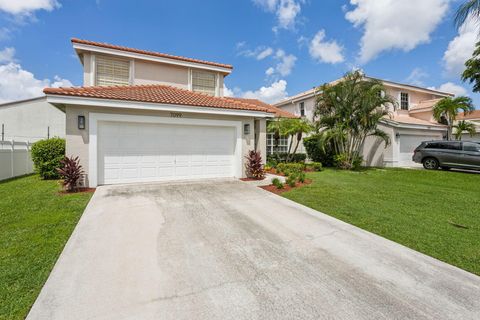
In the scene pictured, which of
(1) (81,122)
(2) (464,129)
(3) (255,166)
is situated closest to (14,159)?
(1) (81,122)

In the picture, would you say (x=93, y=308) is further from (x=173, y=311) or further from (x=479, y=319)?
(x=479, y=319)

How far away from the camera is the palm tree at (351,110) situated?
41.3 ft

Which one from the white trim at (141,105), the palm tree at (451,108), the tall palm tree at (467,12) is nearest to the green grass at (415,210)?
the white trim at (141,105)

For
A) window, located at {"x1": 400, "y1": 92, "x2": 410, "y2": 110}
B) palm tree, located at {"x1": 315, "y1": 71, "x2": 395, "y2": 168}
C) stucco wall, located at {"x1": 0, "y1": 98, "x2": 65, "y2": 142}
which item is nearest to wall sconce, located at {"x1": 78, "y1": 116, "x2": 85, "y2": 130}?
palm tree, located at {"x1": 315, "y1": 71, "x2": 395, "y2": 168}

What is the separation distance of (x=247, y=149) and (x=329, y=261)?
7.09 meters

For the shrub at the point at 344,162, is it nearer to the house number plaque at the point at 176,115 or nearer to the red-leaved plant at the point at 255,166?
the red-leaved plant at the point at 255,166

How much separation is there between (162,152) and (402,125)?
52.6 feet

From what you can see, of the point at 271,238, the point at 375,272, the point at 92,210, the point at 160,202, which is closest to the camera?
the point at 375,272

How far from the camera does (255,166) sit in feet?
32.2

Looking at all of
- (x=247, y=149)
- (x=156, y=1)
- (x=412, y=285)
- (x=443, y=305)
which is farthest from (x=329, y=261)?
(x=156, y=1)

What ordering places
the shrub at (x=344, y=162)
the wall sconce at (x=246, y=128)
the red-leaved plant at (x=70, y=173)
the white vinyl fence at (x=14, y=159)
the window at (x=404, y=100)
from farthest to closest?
the window at (x=404, y=100), the shrub at (x=344, y=162), the wall sconce at (x=246, y=128), the white vinyl fence at (x=14, y=159), the red-leaved plant at (x=70, y=173)

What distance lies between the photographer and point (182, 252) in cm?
368

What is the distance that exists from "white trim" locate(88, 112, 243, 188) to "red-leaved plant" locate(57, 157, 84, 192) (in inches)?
18.8

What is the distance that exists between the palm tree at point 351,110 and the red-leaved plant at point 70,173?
40.3 ft
